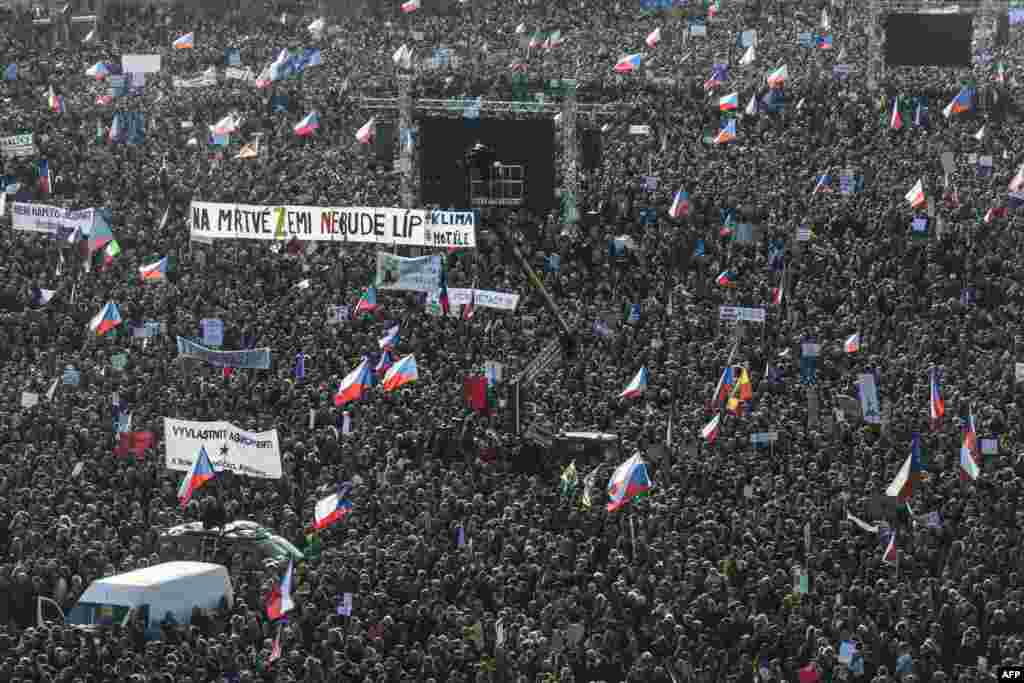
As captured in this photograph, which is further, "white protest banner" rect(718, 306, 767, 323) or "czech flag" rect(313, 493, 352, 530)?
"white protest banner" rect(718, 306, 767, 323)

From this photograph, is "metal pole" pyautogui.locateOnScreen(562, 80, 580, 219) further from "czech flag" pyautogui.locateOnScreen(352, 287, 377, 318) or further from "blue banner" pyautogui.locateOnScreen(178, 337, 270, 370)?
"blue banner" pyautogui.locateOnScreen(178, 337, 270, 370)

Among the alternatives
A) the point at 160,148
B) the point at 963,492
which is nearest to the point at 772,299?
the point at 963,492

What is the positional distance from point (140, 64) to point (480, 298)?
21318 millimetres

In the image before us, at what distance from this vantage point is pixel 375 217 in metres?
41.8

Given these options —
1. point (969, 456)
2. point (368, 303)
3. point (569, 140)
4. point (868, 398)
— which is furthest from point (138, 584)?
point (569, 140)

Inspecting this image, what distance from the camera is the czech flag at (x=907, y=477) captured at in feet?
93.0

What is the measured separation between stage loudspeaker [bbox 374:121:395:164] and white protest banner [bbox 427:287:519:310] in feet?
37.7

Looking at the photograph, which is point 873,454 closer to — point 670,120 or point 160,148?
point 670,120

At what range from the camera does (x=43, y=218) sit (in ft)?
143

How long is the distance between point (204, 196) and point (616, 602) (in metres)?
23.7

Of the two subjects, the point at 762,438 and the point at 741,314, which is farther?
the point at 741,314

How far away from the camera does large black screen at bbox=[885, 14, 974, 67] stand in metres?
54.7

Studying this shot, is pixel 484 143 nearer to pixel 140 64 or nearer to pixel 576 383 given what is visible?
pixel 576 383

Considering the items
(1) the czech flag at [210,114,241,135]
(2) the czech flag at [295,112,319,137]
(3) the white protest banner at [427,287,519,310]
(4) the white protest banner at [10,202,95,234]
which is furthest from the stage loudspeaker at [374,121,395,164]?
(3) the white protest banner at [427,287,519,310]
